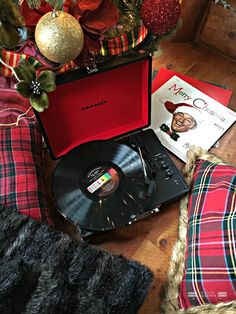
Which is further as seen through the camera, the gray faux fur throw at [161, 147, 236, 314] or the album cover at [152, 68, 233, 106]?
the album cover at [152, 68, 233, 106]

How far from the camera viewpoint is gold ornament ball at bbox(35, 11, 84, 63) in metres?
0.61

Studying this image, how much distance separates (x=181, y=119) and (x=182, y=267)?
1.32 feet

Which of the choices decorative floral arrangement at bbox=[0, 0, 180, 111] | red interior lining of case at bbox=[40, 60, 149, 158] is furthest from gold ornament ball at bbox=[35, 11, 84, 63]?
red interior lining of case at bbox=[40, 60, 149, 158]

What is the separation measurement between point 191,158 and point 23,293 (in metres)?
0.48

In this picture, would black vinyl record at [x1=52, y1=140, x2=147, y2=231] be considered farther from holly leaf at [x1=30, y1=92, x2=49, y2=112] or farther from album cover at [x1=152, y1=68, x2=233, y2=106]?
Result: album cover at [x1=152, y1=68, x2=233, y2=106]

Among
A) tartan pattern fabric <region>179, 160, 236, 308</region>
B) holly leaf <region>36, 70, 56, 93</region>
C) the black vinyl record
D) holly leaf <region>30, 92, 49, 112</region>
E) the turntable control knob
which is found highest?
holly leaf <region>36, 70, 56, 93</region>

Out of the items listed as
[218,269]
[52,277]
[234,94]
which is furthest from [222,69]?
[52,277]

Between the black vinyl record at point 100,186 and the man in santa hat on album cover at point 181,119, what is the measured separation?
0.18 metres

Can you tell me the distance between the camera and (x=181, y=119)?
945mm

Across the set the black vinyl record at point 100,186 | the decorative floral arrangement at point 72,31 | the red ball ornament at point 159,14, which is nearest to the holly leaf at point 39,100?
the decorative floral arrangement at point 72,31

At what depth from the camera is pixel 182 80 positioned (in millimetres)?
1028

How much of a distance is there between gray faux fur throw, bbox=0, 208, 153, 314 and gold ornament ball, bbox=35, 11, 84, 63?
324 mm

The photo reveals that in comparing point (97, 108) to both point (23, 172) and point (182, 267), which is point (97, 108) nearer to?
point (23, 172)

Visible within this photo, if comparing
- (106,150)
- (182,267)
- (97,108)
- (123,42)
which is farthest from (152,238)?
(123,42)
